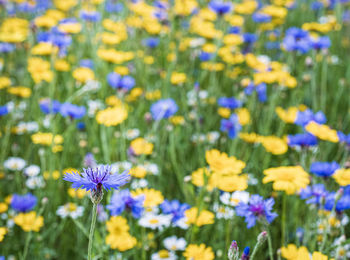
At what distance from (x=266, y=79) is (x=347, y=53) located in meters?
1.15

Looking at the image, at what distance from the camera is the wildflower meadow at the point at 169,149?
95 centimetres

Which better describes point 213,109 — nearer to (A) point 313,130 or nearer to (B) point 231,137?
(B) point 231,137

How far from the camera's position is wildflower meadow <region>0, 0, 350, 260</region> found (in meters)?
0.95

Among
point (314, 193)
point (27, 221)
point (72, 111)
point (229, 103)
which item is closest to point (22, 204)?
point (27, 221)

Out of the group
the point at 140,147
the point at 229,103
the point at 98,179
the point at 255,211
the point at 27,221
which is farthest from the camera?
the point at 229,103

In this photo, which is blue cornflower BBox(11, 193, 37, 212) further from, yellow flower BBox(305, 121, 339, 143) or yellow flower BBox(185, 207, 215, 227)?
yellow flower BBox(305, 121, 339, 143)

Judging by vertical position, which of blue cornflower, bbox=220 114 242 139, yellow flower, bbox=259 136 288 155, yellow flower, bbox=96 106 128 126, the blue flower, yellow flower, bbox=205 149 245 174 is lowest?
blue cornflower, bbox=220 114 242 139

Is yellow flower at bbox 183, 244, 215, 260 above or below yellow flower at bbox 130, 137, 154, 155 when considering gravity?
below

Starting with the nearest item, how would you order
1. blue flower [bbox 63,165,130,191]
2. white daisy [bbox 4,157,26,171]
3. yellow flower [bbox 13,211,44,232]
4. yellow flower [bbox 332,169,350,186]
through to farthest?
blue flower [bbox 63,165,130,191] < yellow flower [bbox 332,169,350,186] < yellow flower [bbox 13,211,44,232] < white daisy [bbox 4,157,26,171]

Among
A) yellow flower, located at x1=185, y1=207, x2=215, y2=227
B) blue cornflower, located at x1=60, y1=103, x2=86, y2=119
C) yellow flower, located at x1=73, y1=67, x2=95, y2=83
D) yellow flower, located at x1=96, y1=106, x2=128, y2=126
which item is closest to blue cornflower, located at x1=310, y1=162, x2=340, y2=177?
yellow flower, located at x1=185, y1=207, x2=215, y2=227

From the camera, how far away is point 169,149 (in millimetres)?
1466

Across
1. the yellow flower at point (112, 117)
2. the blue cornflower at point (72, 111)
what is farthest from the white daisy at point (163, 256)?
the blue cornflower at point (72, 111)

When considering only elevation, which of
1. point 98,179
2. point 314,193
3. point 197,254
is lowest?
point 197,254

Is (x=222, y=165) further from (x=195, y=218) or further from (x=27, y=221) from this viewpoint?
(x=27, y=221)
